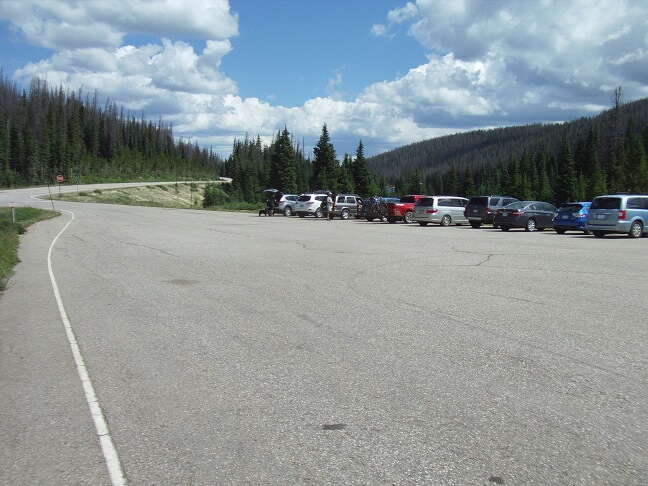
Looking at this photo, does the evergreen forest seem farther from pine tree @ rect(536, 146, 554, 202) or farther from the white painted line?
the white painted line

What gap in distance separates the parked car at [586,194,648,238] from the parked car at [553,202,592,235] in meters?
2.42

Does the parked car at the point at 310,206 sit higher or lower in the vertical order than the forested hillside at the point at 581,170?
lower

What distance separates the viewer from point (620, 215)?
956 inches

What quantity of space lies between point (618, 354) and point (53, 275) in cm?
1176

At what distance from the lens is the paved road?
12.8 ft

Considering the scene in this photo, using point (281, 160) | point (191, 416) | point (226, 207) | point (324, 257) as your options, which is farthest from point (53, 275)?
point (281, 160)

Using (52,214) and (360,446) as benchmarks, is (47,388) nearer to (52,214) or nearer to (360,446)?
(360,446)

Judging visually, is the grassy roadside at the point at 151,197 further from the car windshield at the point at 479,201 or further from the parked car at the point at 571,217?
the parked car at the point at 571,217

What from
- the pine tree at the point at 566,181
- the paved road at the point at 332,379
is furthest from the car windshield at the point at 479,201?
the pine tree at the point at 566,181

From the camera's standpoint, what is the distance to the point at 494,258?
15.8 meters

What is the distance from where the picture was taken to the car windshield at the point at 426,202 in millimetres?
34531

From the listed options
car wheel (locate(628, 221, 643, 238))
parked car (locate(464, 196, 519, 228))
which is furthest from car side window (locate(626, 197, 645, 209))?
parked car (locate(464, 196, 519, 228))

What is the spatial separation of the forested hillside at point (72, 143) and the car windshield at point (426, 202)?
85.2m

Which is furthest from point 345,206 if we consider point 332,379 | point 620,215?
point 332,379
